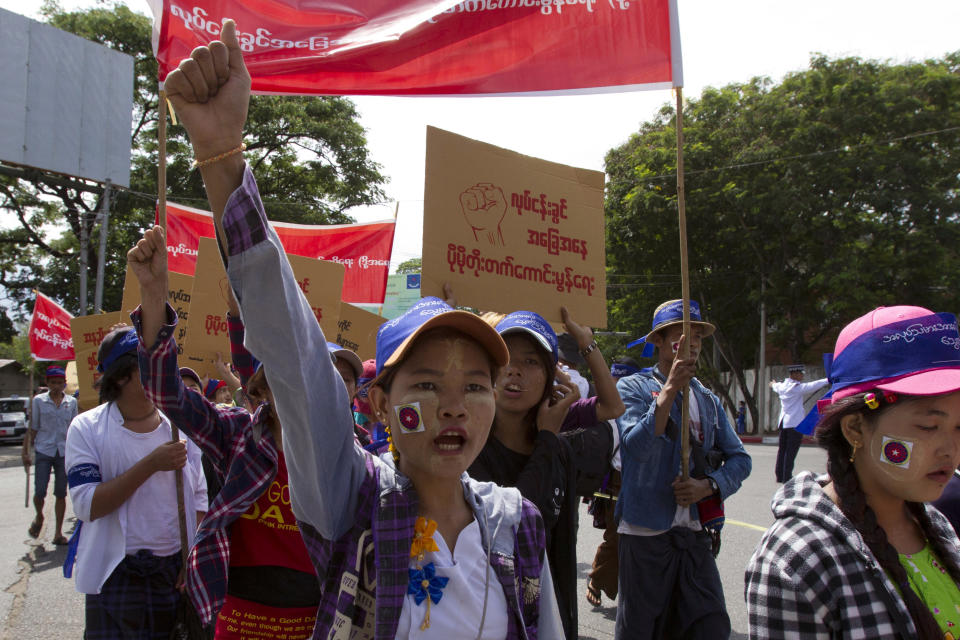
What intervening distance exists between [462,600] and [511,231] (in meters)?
2.47

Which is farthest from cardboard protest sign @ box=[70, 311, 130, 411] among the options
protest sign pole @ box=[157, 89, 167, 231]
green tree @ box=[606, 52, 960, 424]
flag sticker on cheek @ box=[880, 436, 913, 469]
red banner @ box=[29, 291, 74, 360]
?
green tree @ box=[606, 52, 960, 424]

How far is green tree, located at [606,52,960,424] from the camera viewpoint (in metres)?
21.4

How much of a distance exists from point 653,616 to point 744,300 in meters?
24.3

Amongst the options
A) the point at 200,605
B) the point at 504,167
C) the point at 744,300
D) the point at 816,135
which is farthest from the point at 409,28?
the point at 744,300

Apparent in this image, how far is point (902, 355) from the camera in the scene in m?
1.89

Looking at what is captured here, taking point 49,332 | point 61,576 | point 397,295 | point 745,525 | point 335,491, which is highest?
point 397,295

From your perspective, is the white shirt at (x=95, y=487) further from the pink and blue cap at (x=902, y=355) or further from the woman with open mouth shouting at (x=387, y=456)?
the pink and blue cap at (x=902, y=355)

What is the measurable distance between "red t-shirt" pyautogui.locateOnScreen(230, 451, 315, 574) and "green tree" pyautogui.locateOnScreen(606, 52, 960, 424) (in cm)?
2129

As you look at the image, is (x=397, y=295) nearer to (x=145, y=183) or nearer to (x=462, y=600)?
(x=145, y=183)

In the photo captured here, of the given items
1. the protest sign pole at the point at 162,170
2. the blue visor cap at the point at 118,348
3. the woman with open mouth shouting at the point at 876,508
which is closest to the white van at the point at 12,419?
the blue visor cap at the point at 118,348

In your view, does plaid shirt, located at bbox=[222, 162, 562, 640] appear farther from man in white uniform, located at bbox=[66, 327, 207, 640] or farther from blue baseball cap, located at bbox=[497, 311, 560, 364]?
man in white uniform, located at bbox=[66, 327, 207, 640]

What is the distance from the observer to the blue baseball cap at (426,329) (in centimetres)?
158

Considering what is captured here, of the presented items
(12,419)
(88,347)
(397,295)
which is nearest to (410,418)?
(88,347)

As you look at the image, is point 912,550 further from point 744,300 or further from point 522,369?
point 744,300
